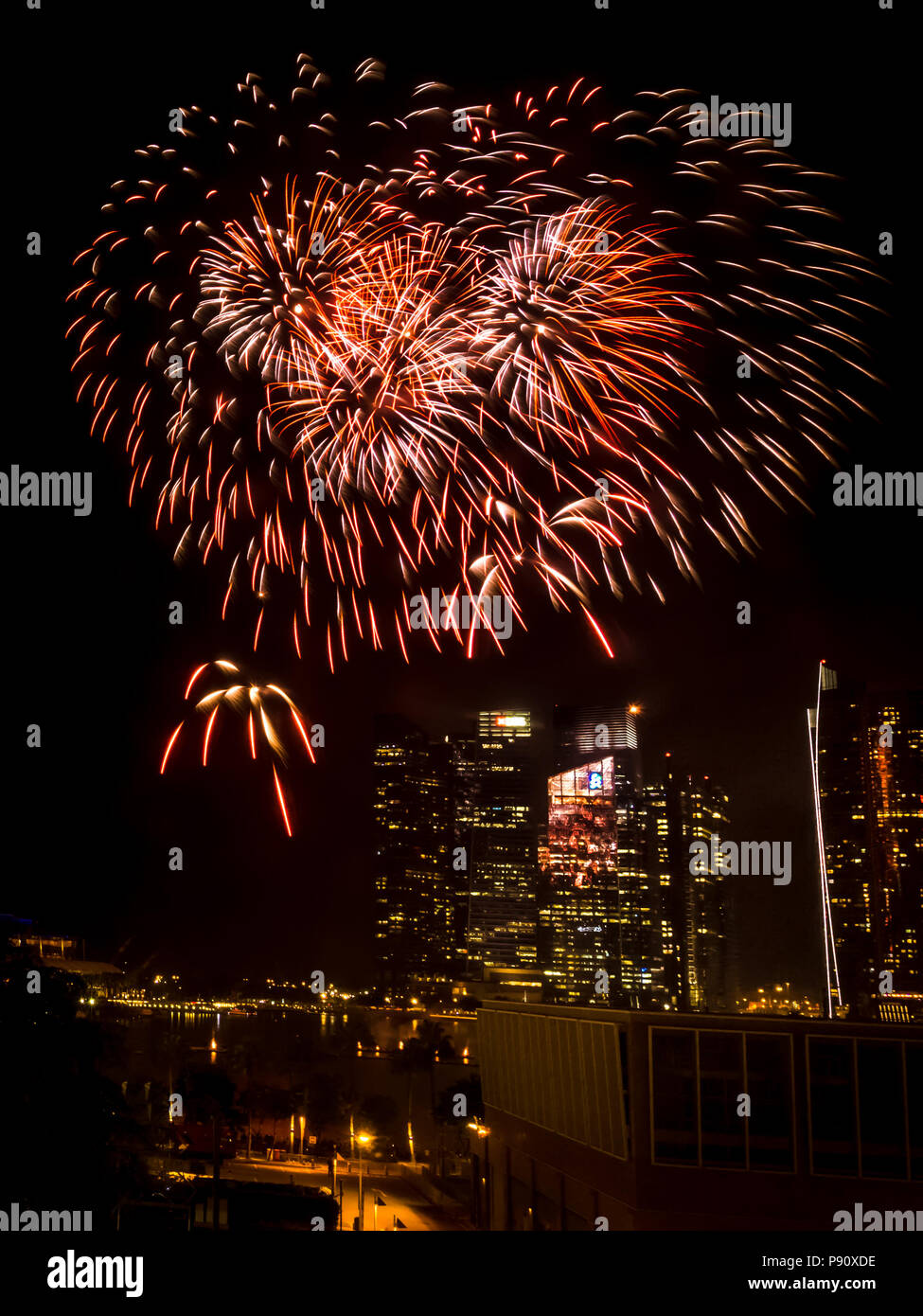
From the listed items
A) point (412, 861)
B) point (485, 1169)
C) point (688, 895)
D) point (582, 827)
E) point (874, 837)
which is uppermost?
point (874, 837)

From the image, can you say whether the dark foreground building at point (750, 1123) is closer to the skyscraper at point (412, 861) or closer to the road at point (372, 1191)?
the road at point (372, 1191)

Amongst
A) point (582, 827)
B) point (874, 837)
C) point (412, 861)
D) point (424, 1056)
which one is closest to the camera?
point (424, 1056)

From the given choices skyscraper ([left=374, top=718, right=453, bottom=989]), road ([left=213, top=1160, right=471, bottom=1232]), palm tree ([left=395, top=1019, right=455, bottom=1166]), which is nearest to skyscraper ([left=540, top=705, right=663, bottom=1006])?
skyscraper ([left=374, top=718, right=453, bottom=989])

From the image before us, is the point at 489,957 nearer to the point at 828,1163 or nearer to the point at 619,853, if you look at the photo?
the point at 619,853

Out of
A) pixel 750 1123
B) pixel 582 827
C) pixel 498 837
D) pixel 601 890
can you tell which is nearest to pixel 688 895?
pixel 601 890

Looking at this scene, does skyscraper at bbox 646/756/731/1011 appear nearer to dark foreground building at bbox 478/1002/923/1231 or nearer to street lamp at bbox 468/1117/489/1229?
street lamp at bbox 468/1117/489/1229

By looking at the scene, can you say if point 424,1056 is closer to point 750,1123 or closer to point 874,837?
point 874,837

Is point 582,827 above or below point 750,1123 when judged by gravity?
below
